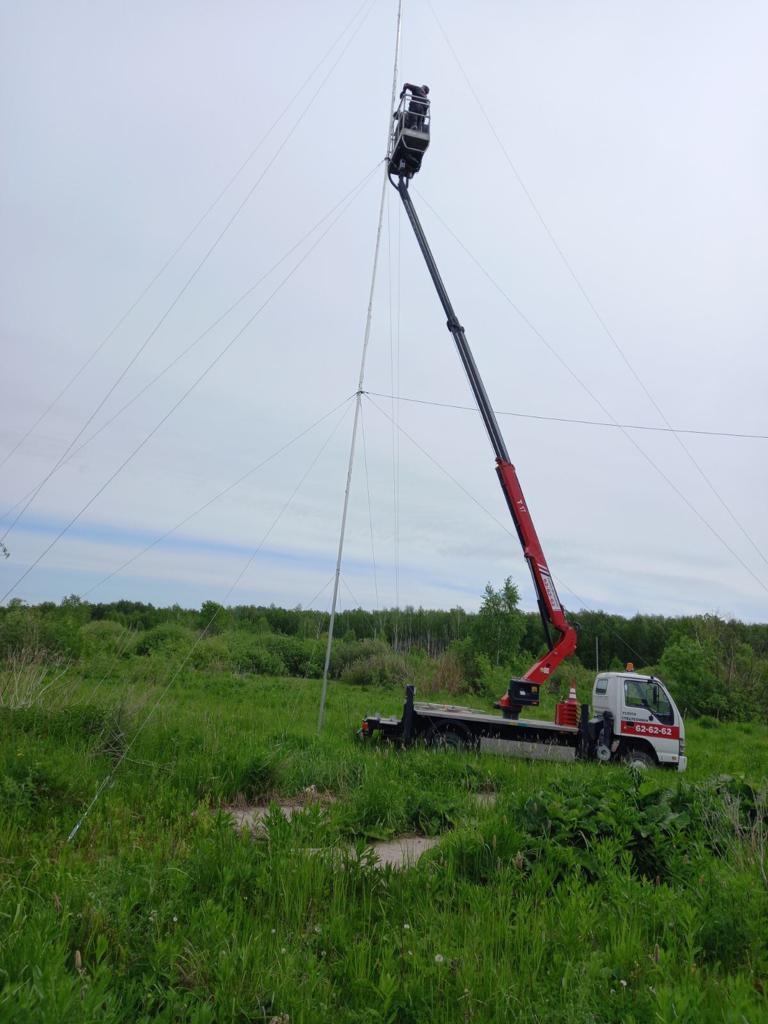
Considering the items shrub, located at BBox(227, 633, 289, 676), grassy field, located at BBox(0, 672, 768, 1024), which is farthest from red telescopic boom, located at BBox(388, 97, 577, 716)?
shrub, located at BBox(227, 633, 289, 676)

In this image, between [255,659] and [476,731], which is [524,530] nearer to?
[476,731]

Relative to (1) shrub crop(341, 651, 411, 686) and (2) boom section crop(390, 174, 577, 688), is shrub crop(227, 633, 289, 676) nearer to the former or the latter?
(1) shrub crop(341, 651, 411, 686)

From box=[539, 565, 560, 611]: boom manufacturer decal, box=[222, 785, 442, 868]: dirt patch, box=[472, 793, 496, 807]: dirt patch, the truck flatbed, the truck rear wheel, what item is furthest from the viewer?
box=[539, 565, 560, 611]: boom manufacturer decal

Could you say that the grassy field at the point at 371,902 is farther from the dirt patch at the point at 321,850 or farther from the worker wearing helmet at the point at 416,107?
the worker wearing helmet at the point at 416,107

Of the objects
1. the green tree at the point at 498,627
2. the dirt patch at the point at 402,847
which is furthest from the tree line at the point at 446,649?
the dirt patch at the point at 402,847

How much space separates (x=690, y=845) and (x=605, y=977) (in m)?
2.86

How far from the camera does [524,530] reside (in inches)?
544

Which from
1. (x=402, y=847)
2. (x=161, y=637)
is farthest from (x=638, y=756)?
(x=161, y=637)

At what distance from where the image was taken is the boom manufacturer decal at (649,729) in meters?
13.1

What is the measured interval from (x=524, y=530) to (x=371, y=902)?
31.5 feet

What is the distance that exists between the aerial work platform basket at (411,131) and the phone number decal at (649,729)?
12.1m

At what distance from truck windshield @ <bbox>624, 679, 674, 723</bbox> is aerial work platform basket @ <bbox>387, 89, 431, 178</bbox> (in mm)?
11457

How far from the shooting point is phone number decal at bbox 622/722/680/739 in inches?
514

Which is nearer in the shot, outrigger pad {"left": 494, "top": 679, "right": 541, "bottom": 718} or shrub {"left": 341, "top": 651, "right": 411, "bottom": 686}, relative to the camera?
outrigger pad {"left": 494, "top": 679, "right": 541, "bottom": 718}
